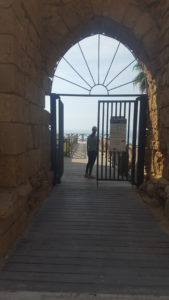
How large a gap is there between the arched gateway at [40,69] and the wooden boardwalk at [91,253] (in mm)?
303

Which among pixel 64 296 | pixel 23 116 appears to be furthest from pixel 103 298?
pixel 23 116

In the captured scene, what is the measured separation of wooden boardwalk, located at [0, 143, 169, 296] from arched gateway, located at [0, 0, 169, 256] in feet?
0.99

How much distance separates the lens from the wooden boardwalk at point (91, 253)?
90.1 inches

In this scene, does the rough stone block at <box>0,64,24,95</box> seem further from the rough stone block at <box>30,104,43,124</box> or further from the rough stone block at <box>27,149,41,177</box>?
the rough stone block at <box>27,149,41,177</box>

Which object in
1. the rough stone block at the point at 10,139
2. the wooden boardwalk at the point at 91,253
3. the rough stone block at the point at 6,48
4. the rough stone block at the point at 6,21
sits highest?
the rough stone block at the point at 6,21

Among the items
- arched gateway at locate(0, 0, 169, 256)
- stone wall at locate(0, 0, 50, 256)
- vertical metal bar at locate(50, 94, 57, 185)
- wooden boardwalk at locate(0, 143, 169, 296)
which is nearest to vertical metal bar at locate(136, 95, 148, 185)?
arched gateway at locate(0, 0, 169, 256)

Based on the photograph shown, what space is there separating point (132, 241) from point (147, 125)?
355 cm

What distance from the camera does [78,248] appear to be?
3010mm


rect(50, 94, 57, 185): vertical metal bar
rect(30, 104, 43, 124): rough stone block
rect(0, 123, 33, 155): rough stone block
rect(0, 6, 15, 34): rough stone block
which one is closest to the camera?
rect(0, 6, 15, 34): rough stone block

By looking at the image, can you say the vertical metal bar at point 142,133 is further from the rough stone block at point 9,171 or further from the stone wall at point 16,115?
the rough stone block at point 9,171

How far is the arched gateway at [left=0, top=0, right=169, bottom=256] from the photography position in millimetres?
3053

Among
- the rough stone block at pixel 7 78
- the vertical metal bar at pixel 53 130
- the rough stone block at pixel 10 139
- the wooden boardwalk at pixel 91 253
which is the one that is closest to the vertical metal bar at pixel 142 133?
the wooden boardwalk at pixel 91 253

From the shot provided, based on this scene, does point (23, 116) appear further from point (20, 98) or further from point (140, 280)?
point (140, 280)

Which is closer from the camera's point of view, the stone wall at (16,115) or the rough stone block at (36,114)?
the stone wall at (16,115)
